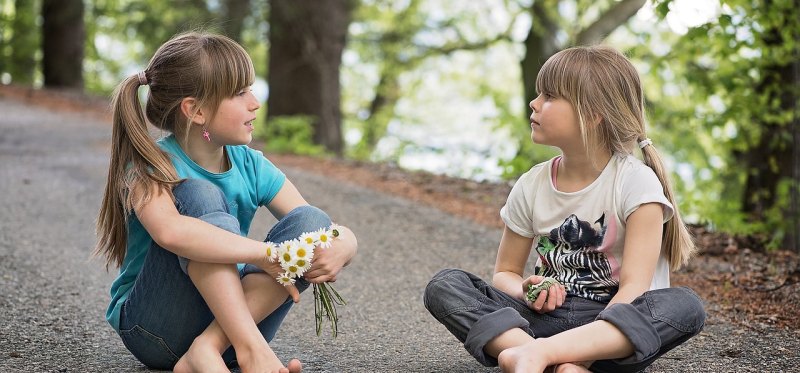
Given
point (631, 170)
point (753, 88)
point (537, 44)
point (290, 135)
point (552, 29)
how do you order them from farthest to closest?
point (537, 44) → point (552, 29) → point (290, 135) → point (753, 88) → point (631, 170)

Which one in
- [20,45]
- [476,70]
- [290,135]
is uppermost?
[290,135]

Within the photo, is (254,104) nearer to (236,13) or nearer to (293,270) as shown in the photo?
(293,270)

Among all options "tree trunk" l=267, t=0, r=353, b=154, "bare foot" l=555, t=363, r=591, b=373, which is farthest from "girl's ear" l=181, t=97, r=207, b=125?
"tree trunk" l=267, t=0, r=353, b=154

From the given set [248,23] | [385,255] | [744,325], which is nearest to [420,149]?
[248,23]

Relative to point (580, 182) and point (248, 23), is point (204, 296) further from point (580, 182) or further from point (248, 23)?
point (248, 23)

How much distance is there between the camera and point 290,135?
10.5 metres

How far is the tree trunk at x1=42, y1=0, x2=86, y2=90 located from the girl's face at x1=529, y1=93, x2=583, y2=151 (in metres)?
15.6

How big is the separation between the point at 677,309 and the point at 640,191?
0.36 m

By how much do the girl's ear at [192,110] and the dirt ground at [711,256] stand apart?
0.23 meters

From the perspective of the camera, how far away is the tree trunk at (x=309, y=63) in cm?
1083

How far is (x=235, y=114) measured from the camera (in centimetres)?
270

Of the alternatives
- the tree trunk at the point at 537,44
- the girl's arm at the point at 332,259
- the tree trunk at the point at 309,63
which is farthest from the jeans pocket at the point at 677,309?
the tree trunk at the point at 537,44

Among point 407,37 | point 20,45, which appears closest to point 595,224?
point 407,37

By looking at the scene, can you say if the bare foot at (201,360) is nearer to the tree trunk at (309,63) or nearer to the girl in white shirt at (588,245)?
the girl in white shirt at (588,245)
